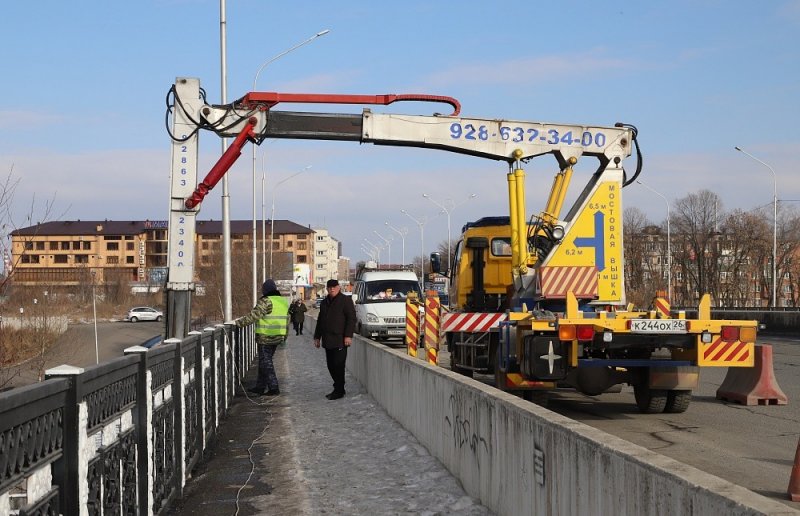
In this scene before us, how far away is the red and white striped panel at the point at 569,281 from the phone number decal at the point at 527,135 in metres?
2.31

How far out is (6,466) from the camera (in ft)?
11.8

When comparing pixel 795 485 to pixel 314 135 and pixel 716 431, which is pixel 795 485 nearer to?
pixel 716 431

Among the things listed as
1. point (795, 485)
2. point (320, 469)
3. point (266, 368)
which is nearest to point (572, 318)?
point (320, 469)

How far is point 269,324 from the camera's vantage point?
17391 millimetres

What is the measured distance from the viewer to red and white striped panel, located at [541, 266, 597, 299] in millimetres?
14695

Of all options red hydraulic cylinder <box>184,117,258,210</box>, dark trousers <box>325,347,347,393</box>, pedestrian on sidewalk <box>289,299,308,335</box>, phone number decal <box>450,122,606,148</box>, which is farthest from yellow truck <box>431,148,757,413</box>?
pedestrian on sidewalk <box>289,299,308,335</box>

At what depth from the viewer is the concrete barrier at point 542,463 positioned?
4.15 meters

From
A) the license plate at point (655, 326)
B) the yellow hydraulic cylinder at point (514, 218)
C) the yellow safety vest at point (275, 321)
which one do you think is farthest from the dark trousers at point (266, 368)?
the license plate at point (655, 326)

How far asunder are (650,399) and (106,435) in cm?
964

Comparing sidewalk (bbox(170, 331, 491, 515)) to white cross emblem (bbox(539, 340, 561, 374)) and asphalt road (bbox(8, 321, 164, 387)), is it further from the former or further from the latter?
asphalt road (bbox(8, 321, 164, 387))

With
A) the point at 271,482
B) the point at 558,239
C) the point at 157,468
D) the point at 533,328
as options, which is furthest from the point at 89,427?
the point at 558,239

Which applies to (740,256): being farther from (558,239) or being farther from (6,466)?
(6,466)

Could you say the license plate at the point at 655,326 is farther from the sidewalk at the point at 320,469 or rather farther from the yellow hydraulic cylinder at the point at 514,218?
the yellow hydraulic cylinder at the point at 514,218

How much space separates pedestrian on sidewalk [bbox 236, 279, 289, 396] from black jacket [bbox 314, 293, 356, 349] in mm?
794
